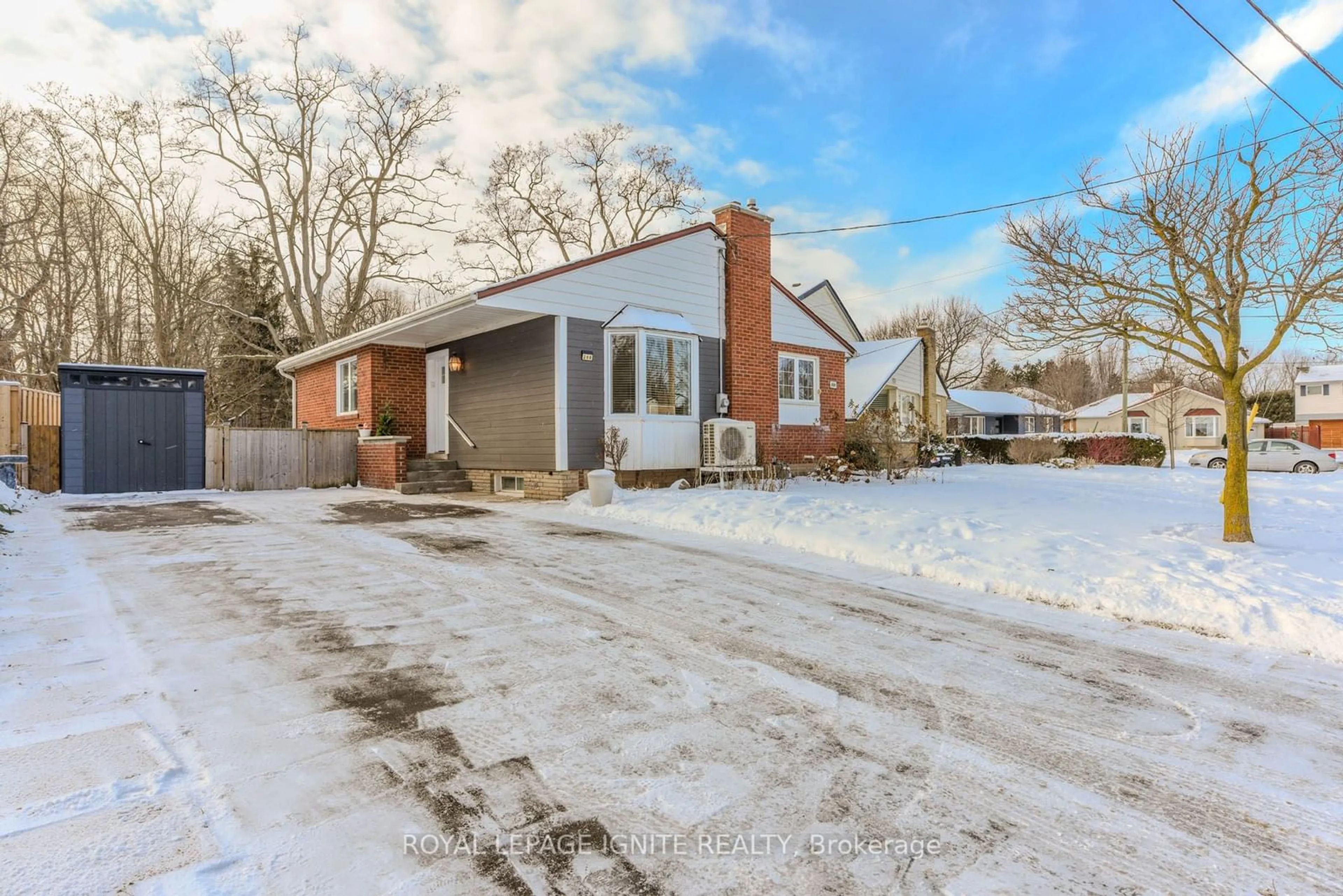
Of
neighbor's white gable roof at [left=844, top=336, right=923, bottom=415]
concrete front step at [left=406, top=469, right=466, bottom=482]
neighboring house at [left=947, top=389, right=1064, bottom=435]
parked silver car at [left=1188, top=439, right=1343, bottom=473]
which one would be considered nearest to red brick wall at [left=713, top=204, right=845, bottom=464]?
concrete front step at [left=406, top=469, right=466, bottom=482]

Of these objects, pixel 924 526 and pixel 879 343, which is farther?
pixel 879 343

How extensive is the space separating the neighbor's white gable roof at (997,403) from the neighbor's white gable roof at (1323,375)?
13156mm

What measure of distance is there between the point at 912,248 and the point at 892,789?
16.1m

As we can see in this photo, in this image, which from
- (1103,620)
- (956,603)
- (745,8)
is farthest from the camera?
(745,8)

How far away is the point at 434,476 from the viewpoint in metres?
12.7

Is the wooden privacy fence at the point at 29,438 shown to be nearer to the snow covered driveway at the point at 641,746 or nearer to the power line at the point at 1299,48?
the snow covered driveway at the point at 641,746

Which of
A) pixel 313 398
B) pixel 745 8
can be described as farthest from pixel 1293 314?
pixel 313 398

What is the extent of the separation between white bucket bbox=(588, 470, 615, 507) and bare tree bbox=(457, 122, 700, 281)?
61.6 feet

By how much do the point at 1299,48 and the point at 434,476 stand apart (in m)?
13.6

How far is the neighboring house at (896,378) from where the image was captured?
21.7 metres

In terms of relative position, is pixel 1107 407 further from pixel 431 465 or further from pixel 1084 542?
pixel 431 465

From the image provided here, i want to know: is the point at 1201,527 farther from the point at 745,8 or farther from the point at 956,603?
the point at 745,8

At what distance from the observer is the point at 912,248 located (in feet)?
52.6

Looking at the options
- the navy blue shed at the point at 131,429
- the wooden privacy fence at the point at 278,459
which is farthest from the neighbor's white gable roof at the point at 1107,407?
the navy blue shed at the point at 131,429
